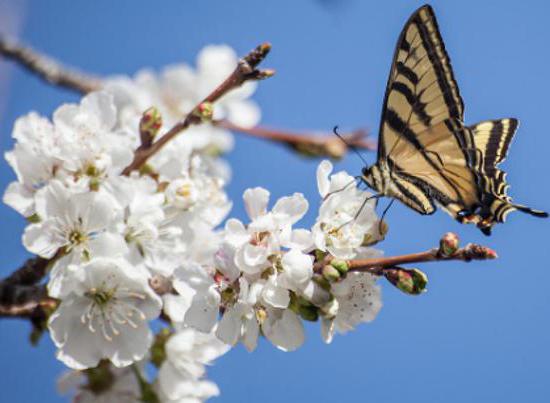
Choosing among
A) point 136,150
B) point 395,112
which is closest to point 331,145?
point 395,112

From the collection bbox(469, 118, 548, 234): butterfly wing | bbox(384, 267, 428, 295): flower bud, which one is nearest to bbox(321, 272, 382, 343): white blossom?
bbox(384, 267, 428, 295): flower bud

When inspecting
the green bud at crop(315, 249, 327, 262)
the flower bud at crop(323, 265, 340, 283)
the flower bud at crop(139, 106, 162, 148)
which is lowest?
the flower bud at crop(323, 265, 340, 283)

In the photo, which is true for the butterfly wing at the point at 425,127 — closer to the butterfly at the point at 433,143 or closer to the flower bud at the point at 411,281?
the butterfly at the point at 433,143

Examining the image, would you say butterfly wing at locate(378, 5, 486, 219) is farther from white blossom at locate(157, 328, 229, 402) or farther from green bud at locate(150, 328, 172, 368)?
green bud at locate(150, 328, 172, 368)

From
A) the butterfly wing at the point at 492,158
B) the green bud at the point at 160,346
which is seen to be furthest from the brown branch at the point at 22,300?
the butterfly wing at the point at 492,158

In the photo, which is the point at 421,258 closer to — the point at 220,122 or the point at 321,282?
the point at 321,282

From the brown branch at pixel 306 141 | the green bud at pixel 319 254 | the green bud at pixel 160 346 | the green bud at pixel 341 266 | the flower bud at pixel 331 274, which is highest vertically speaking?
the brown branch at pixel 306 141

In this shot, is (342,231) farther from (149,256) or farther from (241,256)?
(149,256)
